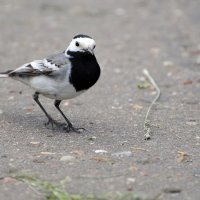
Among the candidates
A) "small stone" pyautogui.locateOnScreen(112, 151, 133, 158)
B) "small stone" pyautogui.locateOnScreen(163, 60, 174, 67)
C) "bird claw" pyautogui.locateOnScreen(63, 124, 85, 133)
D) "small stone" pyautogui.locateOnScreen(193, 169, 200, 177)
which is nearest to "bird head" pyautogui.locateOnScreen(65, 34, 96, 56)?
"bird claw" pyautogui.locateOnScreen(63, 124, 85, 133)

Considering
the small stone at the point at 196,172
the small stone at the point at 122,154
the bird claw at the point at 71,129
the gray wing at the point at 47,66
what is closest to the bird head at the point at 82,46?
the gray wing at the point at 47,66

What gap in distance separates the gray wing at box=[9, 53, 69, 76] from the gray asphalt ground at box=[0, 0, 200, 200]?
0.62 meters

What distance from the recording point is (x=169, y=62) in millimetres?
9695

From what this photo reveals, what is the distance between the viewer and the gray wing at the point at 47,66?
6535 millimetres

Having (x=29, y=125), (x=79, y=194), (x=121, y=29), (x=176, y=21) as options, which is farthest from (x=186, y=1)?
(x=79, y=194)

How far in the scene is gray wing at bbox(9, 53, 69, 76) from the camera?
Result: 21.4 feet

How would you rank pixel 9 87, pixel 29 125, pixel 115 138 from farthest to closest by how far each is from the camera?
pixel 9 87
pixel 29 125
pixel 115 138

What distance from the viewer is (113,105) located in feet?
25.7

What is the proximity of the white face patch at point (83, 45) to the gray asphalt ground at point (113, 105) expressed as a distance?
0.94m

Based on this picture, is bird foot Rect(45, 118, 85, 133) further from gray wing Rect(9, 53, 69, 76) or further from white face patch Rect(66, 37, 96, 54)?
white face patch Rect(66, 37, 96, 54)

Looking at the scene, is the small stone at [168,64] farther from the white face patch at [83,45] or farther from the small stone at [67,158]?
the small stone at [67,158]

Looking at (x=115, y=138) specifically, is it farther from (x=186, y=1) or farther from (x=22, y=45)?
(x=186, y=1)

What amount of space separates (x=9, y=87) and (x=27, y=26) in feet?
11.2

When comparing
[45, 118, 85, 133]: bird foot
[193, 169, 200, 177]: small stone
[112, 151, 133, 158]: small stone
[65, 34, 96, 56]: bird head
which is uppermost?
[65, 34, 96, 56]: bird head
